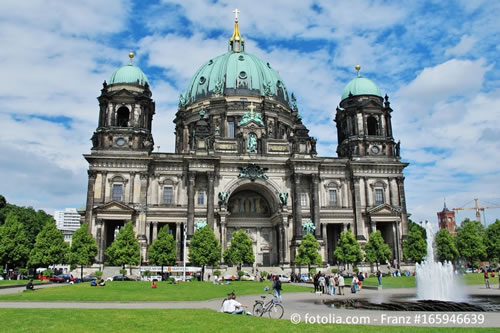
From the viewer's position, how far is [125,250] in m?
50.8

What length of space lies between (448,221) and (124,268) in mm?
161779

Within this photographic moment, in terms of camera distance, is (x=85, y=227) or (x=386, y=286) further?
(x=85, y=227)

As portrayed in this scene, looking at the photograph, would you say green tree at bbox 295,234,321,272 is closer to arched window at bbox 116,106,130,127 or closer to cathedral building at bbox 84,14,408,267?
cathedral building at bbox 84,14,408,267

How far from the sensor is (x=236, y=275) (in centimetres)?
5472

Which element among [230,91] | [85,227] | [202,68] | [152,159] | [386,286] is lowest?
[386,286]

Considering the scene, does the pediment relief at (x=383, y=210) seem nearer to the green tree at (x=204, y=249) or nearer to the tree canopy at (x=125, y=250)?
the green tree at (x=204, y=249)

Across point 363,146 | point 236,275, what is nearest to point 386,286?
point 236,275

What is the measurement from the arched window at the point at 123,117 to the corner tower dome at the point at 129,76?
443cm

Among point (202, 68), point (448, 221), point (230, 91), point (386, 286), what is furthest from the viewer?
point (448, 221)

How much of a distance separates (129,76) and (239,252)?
3285cm

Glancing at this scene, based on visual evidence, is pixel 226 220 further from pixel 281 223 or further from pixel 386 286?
pixel 386 286

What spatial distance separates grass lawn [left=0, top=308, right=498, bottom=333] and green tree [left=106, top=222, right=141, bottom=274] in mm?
32520

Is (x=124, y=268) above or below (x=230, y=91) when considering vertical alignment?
below

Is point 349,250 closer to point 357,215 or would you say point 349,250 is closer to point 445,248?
point 357,215
